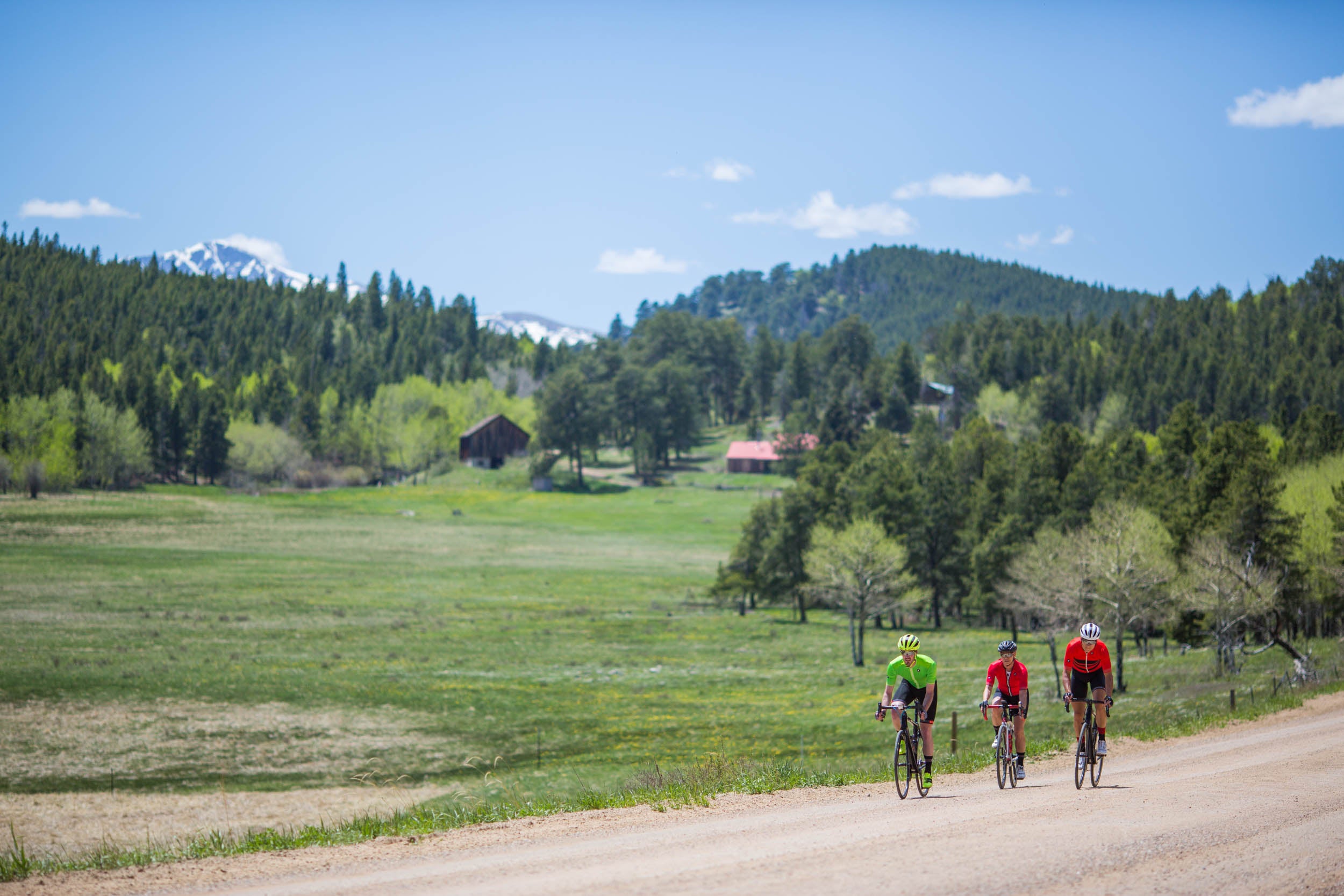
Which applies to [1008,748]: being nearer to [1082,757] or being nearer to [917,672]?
[1082,757]

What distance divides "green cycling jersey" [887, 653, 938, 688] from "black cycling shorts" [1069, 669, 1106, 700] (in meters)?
3.01

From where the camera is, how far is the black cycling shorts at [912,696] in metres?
14.9

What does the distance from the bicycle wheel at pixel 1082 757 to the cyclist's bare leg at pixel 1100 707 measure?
41 cm

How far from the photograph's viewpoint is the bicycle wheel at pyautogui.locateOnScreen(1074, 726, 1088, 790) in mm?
16469

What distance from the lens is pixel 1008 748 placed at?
17.3 meters

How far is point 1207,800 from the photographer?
609 inches

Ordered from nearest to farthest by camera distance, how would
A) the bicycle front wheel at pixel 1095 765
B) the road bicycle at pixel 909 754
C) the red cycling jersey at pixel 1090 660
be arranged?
1. the road bicycle at pixel 909 754
2. the red cycling jersey at pixel 1090 660
3. the bicycle front wheel at pixel 1095 765

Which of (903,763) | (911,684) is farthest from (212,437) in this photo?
(911,684)

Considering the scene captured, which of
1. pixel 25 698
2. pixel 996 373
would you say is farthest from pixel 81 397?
pixel 996 373

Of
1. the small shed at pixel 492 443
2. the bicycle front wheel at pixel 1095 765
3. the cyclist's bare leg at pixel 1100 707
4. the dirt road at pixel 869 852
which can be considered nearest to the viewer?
the dirt road at pixel 869 852

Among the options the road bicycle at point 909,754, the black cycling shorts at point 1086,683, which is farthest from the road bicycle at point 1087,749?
the road bicycle at point 909,754

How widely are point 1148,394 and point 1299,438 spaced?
269 ft

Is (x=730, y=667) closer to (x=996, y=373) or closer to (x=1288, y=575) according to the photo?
(x=1288, y=575)

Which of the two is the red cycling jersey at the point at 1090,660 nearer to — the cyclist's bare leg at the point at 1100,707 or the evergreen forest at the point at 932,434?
the cyclist's bare leg at the point at 1100,707
